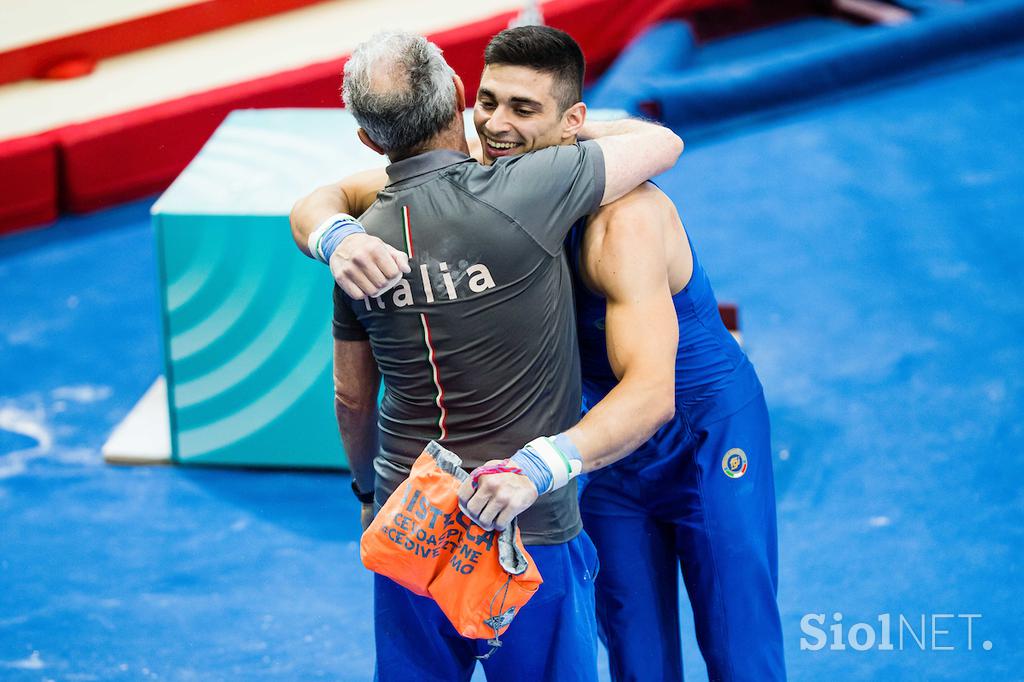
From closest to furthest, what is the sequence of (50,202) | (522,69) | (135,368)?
(522,69) < (135,368) < (50,202)

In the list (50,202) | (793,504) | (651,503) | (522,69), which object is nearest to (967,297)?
(793,504)

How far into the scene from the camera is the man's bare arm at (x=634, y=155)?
247 centimetres

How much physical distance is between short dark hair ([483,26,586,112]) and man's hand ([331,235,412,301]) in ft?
1.80

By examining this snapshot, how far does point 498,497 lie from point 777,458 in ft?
8.21

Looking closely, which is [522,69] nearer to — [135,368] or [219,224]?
[219,224]

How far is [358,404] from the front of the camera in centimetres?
262

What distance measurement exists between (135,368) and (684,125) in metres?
3.30

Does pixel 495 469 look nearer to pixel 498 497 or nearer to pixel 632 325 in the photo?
pixel 498 497

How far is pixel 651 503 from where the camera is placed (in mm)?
2873

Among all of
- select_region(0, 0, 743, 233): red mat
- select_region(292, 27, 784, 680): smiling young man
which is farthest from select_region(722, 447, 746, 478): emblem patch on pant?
select_region(0, 0, 743, 233): red mat

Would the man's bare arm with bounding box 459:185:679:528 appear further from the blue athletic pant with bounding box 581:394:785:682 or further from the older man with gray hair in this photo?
the blue athletic pant with bounding box 581:394:785:682

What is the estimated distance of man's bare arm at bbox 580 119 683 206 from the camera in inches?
97.1

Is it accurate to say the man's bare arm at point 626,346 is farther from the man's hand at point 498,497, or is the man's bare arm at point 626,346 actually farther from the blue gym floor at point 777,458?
the blue gym floor at point 777,458

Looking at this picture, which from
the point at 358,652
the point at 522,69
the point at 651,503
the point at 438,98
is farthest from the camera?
the point at 358,652
